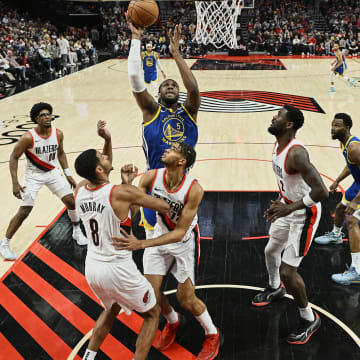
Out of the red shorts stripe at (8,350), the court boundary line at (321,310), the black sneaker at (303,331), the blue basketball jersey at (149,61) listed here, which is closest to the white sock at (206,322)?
the black sneaker at (303,331)

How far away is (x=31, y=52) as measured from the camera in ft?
65.5

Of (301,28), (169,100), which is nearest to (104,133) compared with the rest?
(169,100)

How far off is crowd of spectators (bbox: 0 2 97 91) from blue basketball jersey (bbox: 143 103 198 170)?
14361 mm

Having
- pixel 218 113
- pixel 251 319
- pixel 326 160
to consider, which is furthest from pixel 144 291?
pixel 218 113

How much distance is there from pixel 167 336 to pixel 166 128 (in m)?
1.81

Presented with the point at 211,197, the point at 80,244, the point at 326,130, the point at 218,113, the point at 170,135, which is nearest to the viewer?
the point at 170,135

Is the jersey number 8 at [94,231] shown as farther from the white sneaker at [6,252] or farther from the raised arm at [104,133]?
the white sneaker at [6,252]

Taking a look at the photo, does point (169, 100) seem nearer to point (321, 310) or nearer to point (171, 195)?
point (171, 195)

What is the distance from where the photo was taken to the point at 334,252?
5090 millimetres

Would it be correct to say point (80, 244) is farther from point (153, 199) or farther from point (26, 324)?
point (153, 199)

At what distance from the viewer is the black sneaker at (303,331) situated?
142 inches

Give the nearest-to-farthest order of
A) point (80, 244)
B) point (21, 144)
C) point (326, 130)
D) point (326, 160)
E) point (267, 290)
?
point (267, 290) → point (21, 144) → point (80, 244) → point (326, 160) → point (326, 130)

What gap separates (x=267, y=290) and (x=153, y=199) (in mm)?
A: 1868

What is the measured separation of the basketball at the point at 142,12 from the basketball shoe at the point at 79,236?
2713 millimetres
